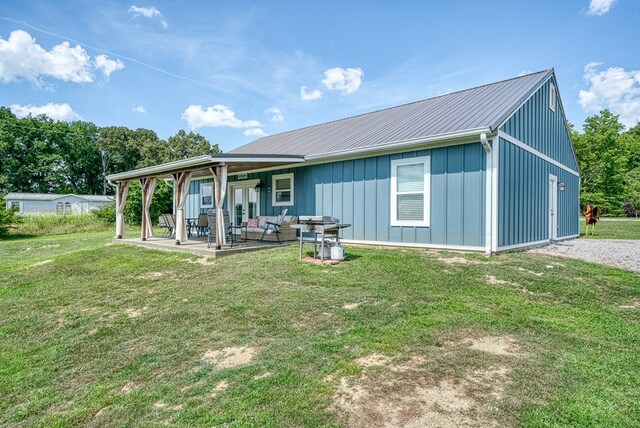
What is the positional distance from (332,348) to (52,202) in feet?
138

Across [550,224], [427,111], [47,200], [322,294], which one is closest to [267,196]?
[427,111]

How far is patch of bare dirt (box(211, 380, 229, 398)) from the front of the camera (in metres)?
2.62

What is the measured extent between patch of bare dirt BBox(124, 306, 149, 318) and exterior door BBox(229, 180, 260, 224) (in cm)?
728

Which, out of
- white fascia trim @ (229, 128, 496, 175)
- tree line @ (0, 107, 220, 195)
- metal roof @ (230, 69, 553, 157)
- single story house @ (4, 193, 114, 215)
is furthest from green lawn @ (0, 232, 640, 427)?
tree line @ (0, 107, 220, 195)

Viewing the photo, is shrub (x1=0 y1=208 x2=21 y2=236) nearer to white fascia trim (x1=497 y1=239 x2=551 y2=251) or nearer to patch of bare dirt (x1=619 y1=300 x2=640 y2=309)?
white fascia trim (x1=497 y1=239 x2=551 y2=251)

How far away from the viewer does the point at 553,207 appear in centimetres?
1103

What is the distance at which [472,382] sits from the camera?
2.54m

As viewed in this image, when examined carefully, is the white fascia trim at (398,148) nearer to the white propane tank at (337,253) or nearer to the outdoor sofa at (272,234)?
the outdoor sofa at (272,234)

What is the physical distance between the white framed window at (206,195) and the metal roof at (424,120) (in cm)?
301

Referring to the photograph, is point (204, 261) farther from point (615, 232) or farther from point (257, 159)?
point (615, 232)

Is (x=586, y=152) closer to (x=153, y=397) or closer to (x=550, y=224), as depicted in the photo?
(x=550, y=224)

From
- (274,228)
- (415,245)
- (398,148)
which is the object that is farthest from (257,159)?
(415,245)

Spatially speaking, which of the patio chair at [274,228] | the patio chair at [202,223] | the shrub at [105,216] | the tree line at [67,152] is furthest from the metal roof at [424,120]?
the tree line at [67,152]

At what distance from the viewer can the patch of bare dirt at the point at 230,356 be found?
122 inches
